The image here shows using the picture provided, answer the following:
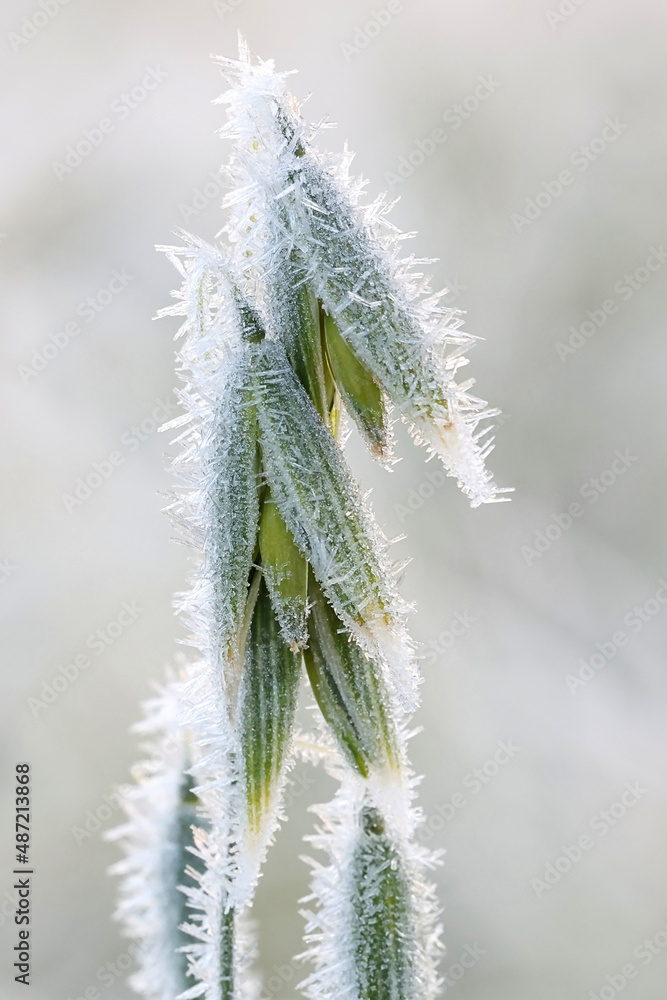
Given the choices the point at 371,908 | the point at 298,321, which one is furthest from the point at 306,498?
the point at 371,908

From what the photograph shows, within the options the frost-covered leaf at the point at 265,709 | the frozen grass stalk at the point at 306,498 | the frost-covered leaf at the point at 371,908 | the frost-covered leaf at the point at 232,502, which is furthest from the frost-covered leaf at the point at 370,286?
the frost-covered leaf at the point at 371,908

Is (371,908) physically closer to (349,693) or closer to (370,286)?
(349,693)

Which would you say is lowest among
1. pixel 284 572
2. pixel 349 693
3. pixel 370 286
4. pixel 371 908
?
pixel 371 908

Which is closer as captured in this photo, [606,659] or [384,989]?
[384,989]

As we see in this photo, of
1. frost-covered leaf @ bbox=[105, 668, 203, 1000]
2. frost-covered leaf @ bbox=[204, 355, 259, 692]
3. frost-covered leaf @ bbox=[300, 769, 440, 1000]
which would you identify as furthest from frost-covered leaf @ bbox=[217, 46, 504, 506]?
frost-covered leaf @ bbox=[105, 668, 203, 1000]

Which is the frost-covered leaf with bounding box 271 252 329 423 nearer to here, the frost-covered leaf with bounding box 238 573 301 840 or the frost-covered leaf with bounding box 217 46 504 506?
the frost-covered leaf with bounding box 217 46 504 506

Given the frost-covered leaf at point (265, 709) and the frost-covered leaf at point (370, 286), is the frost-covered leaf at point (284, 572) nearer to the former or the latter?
the frost-covered leaf at point (265, 709)

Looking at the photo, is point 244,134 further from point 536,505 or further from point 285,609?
point 536,505

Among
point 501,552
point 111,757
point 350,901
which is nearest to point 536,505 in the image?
point 501,552
